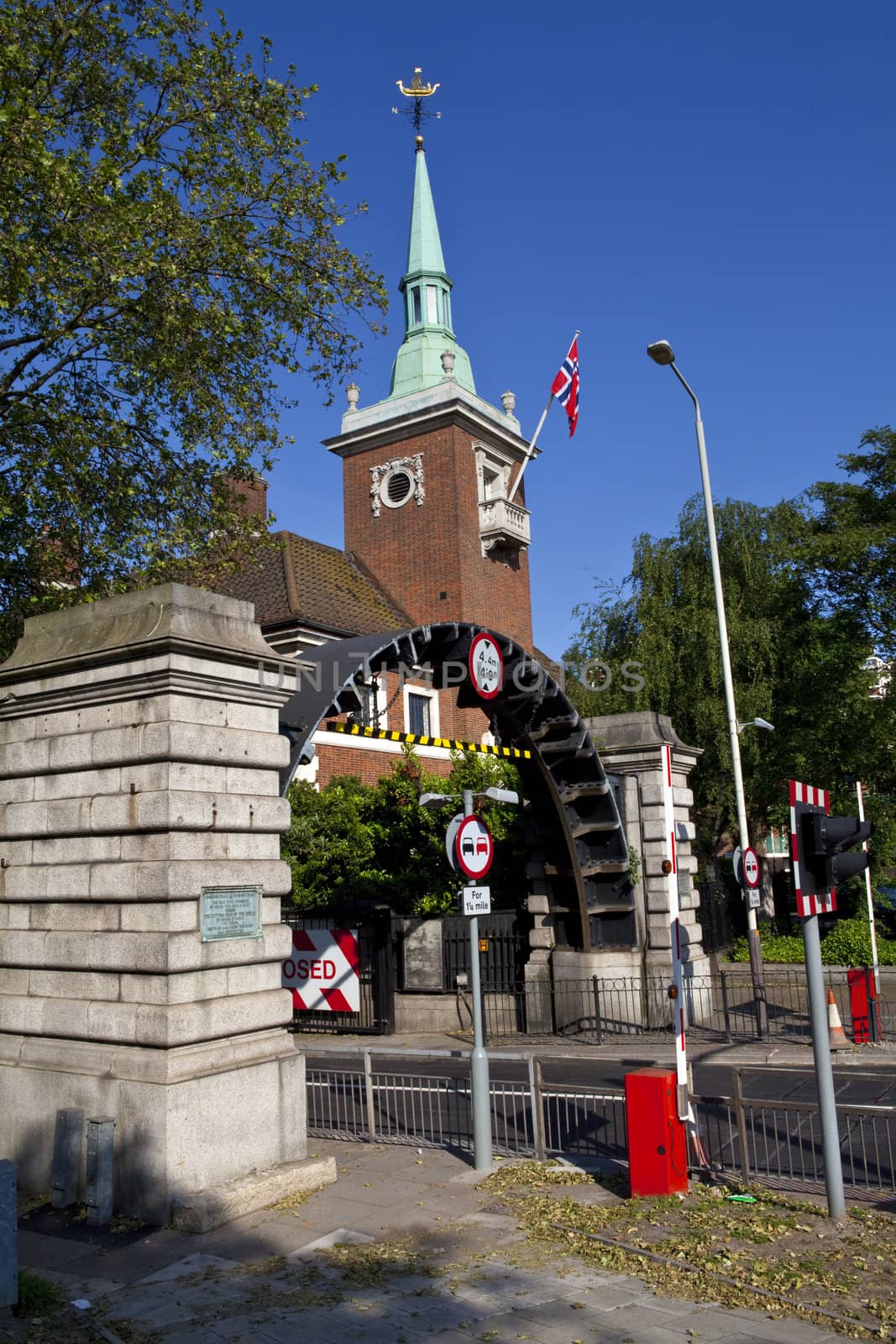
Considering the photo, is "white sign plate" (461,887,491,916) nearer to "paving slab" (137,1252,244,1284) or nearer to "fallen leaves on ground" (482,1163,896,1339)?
"fallen leaves on ground" (482,1163,896,1339)

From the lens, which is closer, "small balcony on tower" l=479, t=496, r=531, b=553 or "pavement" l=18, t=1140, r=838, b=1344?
"pavement" l=18, t=1140, r=838, b=1344

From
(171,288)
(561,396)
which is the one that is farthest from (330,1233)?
(561,396)

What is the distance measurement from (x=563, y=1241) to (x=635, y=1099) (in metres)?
1.25

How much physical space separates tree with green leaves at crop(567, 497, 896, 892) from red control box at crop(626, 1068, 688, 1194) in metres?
21.7

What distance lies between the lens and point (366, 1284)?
256 inches

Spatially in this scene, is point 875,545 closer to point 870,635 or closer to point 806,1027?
point 870,635

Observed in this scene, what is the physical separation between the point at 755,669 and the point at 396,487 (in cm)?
1532

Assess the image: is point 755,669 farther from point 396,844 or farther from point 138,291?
point 138,291

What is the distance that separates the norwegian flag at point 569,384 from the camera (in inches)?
1126

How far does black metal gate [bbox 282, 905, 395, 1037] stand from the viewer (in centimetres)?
1889

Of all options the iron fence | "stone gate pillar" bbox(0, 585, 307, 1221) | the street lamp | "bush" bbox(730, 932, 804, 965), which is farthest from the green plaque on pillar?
"bush" bbox(730, 932, 804, 965)

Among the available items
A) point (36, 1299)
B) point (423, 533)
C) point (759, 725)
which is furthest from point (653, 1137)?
point (423, 533)

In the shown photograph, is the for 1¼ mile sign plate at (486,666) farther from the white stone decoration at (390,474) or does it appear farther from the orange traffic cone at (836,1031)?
the white stone decoration at (390,474)

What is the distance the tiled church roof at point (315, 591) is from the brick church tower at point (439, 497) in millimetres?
1258
